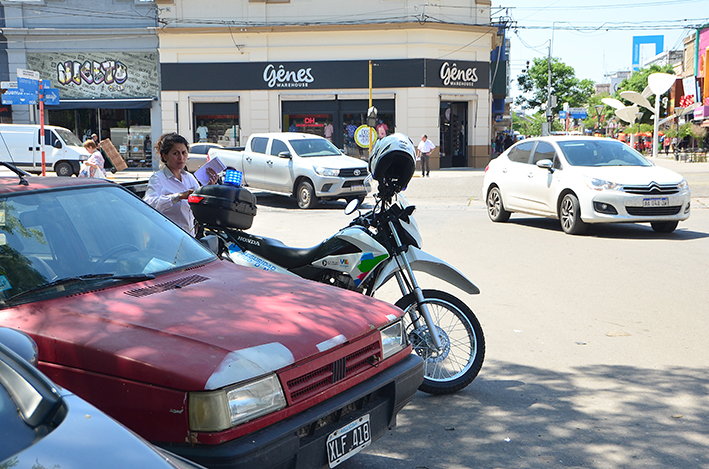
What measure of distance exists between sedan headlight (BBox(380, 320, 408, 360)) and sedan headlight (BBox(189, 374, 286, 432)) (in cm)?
84

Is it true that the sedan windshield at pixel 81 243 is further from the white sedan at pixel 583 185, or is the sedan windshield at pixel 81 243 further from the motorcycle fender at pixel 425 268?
the white sedan at pixel 583 185

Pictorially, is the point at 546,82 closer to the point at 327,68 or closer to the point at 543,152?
the point at 327,68

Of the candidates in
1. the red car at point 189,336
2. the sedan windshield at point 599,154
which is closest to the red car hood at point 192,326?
the red car at point 189,336

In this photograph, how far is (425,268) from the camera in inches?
194

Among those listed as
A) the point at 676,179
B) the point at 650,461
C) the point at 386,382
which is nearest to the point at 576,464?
the point at 650,461

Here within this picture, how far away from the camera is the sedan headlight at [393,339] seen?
343 centimetres

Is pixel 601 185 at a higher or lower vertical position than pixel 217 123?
lower

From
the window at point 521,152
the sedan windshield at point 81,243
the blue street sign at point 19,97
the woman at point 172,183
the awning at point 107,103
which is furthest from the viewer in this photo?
the awning at point 107,103

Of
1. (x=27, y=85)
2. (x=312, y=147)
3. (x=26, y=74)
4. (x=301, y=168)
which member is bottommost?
(x=301, y=168)

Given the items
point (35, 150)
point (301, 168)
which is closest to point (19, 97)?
point (35, 150)

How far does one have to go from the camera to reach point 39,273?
130 inches

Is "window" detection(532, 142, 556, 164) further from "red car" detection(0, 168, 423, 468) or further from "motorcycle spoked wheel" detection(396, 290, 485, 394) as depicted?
"red car" detection(0, 168, 423, 468)

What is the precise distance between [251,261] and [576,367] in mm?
2609

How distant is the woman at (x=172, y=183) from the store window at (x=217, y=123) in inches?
1029
